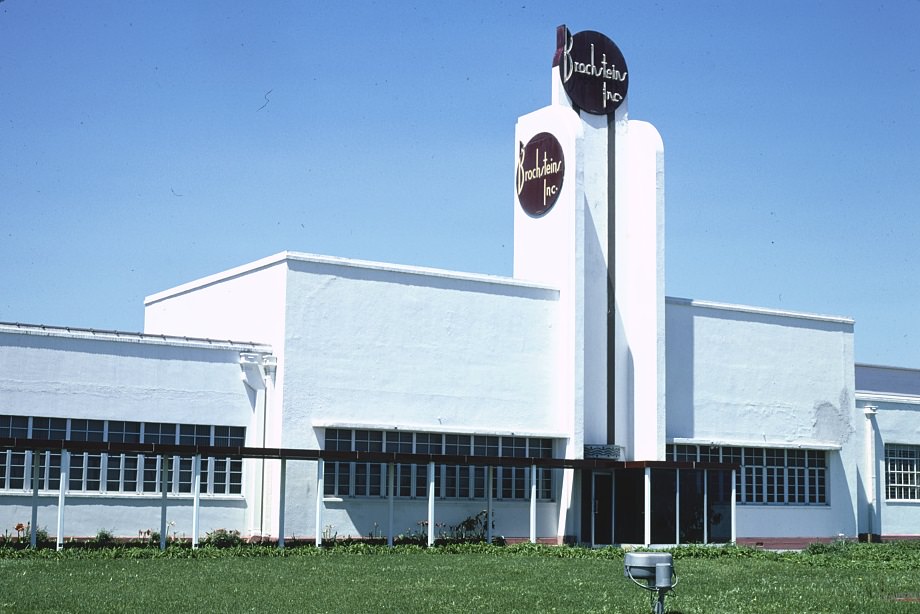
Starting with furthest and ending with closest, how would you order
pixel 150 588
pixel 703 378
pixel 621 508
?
1. pixel 703 378
2. pixel 621 508
3. pixel 150 588

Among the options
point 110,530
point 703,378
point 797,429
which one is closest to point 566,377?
point 703,378

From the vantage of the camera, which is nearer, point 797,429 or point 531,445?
point 531,445

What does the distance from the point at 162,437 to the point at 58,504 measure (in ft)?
10.2

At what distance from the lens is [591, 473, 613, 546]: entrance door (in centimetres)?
3669

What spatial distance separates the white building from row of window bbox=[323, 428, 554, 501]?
0.06 m

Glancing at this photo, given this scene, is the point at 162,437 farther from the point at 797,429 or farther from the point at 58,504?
the point at 797,429

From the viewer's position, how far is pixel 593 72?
125 feet

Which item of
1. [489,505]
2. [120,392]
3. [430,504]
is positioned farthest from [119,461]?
[489,505]

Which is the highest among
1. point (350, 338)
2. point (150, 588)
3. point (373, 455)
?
point (350, 338)

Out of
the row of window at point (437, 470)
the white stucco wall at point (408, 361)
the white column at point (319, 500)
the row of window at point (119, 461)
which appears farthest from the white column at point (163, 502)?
the row of window at point (437, 470)

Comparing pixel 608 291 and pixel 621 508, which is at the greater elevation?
pixel 608 291

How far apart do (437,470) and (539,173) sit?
9.07m

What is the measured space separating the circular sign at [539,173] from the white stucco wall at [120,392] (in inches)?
368

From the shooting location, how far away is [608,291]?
3784 centimetres
